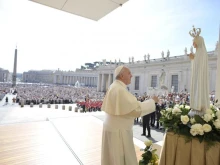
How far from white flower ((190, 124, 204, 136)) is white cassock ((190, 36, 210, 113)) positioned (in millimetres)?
341

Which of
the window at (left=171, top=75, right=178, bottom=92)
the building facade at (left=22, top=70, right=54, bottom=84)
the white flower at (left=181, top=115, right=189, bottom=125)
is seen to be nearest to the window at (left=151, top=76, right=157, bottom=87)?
the window at (left=171, top=75, right=178, bottom=92)

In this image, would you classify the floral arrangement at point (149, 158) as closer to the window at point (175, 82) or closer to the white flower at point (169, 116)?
the white flower at point (169, 116)

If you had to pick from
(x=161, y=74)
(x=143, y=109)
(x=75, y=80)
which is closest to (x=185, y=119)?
(x=143, y=109)

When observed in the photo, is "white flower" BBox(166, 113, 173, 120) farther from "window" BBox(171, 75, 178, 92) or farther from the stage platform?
"window" BBox(171, 75, 178, 92)

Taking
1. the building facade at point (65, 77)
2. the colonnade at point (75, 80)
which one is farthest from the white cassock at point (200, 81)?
the colonnade at point (75, 80)

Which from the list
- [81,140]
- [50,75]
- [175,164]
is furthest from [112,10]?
[50,75]

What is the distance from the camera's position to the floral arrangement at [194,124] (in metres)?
2.04

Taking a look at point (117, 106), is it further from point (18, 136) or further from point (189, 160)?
point (18, 136)

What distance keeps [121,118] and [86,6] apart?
7.41ft

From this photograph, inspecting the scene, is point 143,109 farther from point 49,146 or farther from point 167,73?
point 167,73

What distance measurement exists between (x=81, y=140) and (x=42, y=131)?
1.67 metres

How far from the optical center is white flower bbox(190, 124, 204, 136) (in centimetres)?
202

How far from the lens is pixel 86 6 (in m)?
3.30

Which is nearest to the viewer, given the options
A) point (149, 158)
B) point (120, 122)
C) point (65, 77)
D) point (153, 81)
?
point (120, 122)
